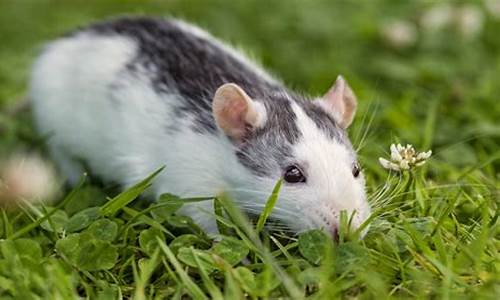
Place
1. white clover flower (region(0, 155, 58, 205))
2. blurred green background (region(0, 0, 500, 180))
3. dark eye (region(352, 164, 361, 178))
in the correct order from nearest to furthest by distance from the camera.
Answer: dark eye (region(352, 164, 361, 178)) < white clover flower (region(0, 155, 58, 205)) < blurred green background (region(0, 0, 500, 180))

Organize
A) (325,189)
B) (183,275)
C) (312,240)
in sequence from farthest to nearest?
(325,189), (312,240), (183,275)

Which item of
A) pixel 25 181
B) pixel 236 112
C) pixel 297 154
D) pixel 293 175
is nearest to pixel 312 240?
pixel 293 175

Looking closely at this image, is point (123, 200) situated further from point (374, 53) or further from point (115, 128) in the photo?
point (374, 53)

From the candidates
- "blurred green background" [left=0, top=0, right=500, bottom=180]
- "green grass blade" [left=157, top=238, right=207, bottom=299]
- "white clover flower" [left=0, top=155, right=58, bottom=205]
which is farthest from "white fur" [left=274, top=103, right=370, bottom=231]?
Answer: "white clover flower" [left=0, top=155, right=58, bottom=205]

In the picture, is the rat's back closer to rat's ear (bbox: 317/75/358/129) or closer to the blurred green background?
rat's ear (bbox: 317/75/358/129)

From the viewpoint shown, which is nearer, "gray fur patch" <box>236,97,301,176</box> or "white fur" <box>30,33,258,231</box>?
"gray fur patch" <box>236,97,301,176</box>
